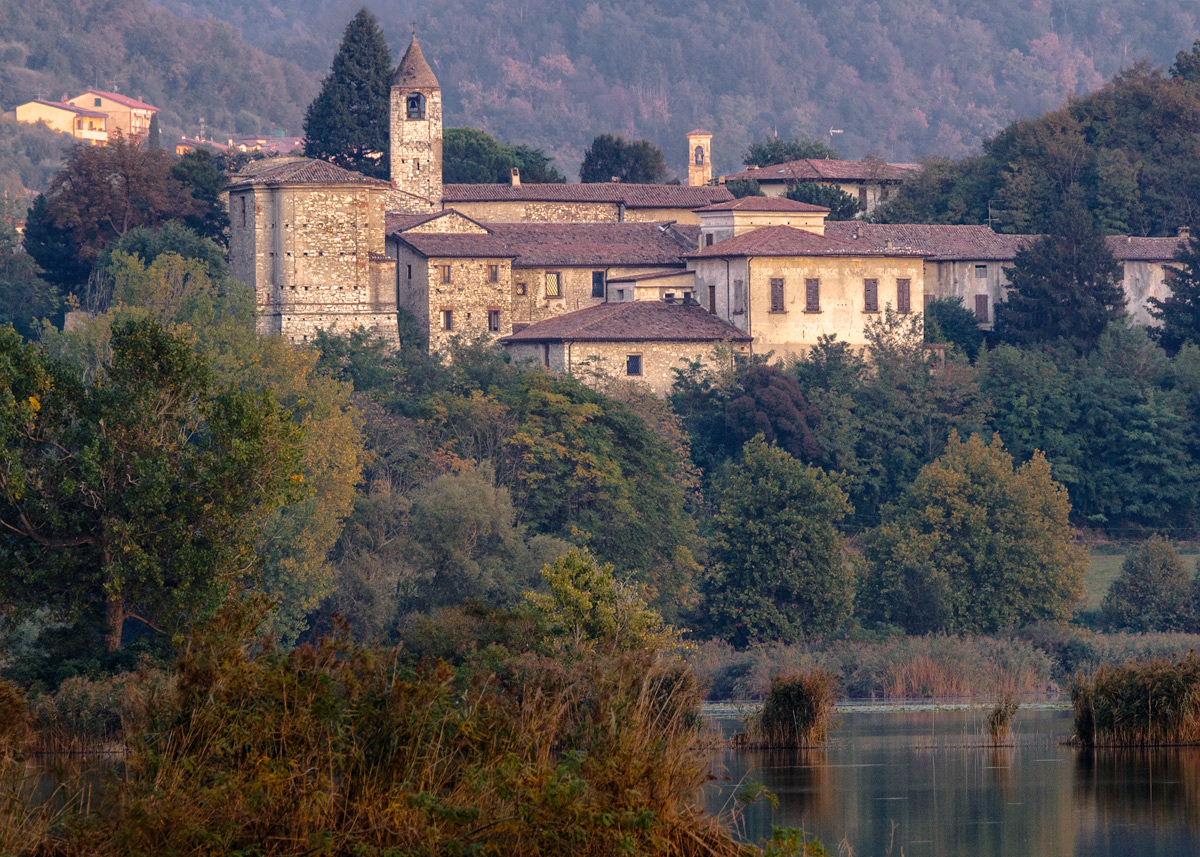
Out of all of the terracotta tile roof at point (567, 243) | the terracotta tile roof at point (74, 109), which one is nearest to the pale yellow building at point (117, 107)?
the terracotta tile roof at point (74, 109)

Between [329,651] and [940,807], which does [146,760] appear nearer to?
[329,651]

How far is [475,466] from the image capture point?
48594mm

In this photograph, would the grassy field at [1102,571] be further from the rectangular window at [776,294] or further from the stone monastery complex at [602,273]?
the rectangular window at [776,294]

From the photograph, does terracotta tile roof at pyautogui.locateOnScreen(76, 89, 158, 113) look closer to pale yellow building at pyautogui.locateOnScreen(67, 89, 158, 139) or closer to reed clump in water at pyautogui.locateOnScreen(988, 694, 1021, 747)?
pale yellow building at pyautogui.locateOnScreen(67, 89, 158, 139)

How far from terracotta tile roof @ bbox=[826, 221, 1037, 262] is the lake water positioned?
3947 cm

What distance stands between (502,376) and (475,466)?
5.53 meters

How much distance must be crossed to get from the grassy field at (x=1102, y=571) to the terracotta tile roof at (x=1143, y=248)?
14.8 meters

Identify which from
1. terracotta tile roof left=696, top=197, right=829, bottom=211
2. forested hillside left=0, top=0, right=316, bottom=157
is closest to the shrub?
terracotta tile roof left=696, top=197, right=829, bottom=211

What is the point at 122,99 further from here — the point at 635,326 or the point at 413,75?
the point at 635,326

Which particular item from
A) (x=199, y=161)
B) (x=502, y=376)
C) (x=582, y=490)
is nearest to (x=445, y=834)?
(x=582, y=490)

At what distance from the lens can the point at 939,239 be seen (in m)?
65.8

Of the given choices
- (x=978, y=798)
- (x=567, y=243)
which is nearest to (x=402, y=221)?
(x=567, y=243)

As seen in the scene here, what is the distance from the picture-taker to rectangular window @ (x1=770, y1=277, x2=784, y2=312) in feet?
192

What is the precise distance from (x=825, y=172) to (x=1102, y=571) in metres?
31.9
